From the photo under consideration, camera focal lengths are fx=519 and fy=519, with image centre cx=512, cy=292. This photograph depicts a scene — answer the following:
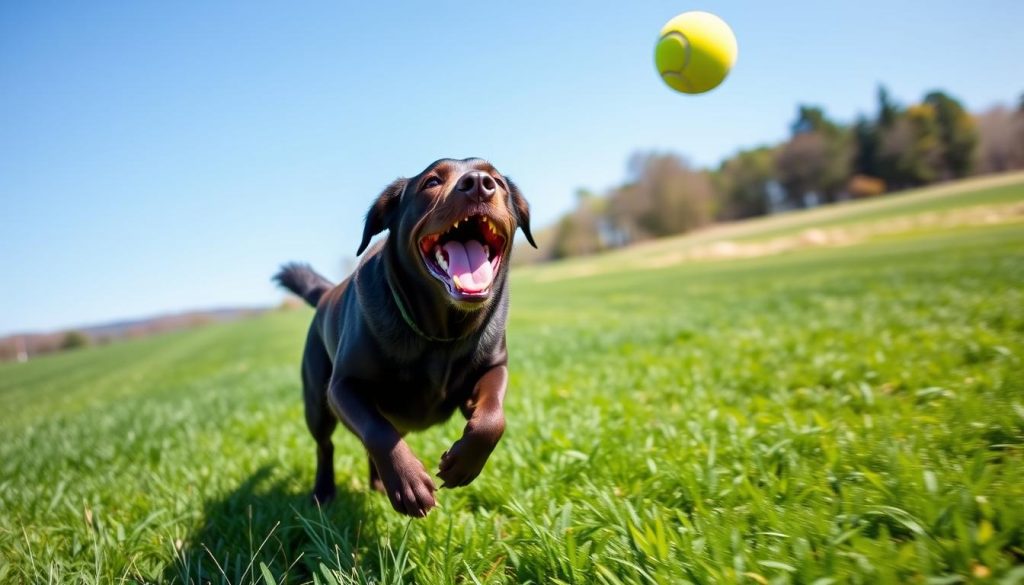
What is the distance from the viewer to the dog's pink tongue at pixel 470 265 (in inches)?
91.9

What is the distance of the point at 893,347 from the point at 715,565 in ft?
14.4

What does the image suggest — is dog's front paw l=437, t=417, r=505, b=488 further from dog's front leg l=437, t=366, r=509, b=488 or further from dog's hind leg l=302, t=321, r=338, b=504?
dog's hind leg l=302, t=321, r=338, b=504

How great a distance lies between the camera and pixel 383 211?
2834 millimetres

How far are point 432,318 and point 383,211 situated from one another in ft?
2.33

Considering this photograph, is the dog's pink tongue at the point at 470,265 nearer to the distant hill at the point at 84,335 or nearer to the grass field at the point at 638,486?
the grass field at the point at 638,486

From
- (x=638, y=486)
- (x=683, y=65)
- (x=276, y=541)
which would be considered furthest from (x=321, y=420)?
(x=683, y=65)

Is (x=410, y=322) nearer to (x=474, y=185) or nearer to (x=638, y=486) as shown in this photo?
(x=474, y=185)

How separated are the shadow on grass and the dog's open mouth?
3.94 feet

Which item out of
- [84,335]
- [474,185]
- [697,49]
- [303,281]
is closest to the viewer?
[474,185]

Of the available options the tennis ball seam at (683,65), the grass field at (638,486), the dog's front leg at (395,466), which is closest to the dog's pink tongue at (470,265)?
the dog's front leg at (395,466)

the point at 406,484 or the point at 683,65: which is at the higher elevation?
the point at 683,65

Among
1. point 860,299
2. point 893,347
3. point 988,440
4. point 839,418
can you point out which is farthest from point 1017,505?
point 860,299

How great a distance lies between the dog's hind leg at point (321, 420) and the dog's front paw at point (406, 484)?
3.97 ft

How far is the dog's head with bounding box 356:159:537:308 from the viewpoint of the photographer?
2309mm
